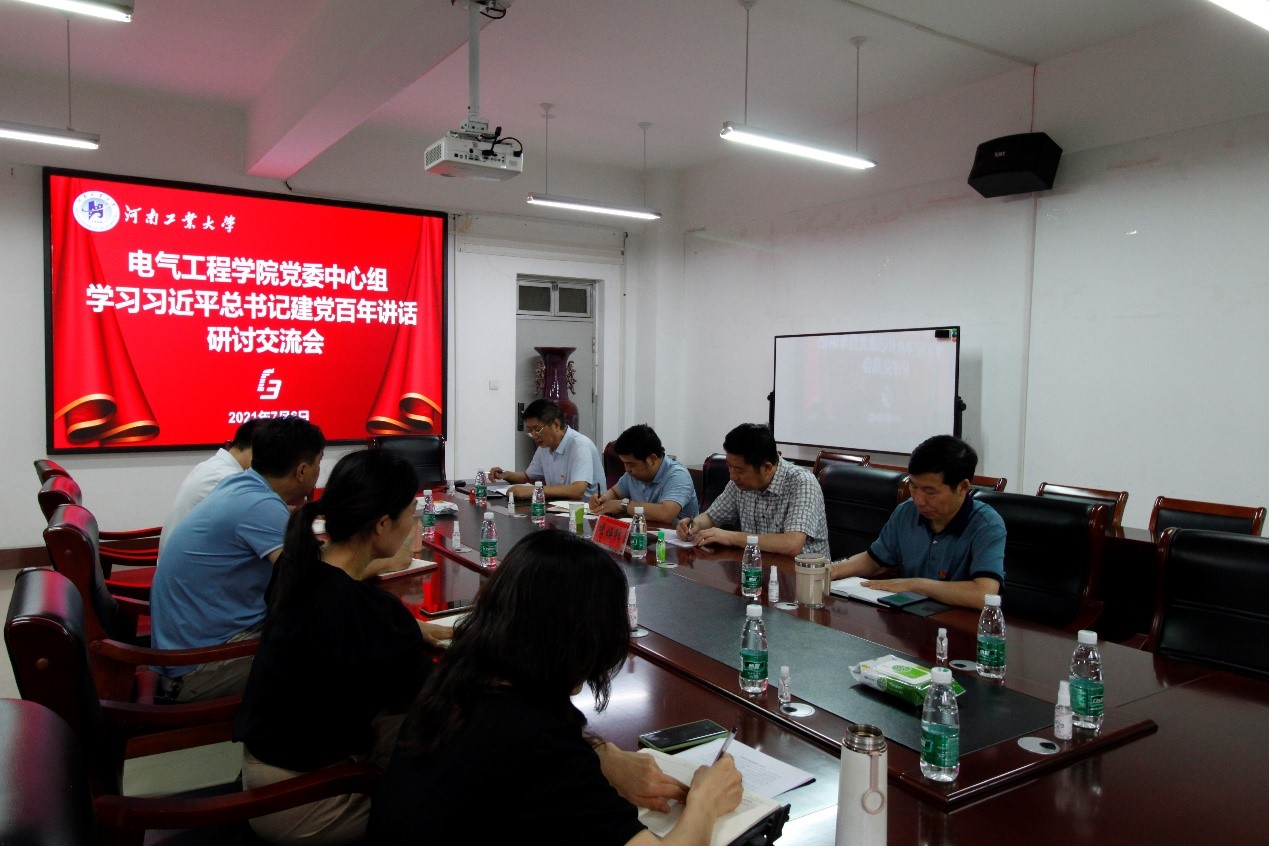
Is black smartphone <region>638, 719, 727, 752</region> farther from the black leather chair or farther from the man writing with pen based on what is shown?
the man writing with pen

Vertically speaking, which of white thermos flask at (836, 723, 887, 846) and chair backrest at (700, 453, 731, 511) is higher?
chair backrest at (700, 453, 731, 511)

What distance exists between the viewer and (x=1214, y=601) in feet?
6.73

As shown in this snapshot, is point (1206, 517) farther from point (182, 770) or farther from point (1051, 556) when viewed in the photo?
point (182, 770)

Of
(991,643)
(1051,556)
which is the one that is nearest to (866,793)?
(991,643)

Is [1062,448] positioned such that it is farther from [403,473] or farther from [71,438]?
[71,438]

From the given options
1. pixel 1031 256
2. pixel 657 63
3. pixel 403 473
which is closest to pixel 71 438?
pixel 657 63

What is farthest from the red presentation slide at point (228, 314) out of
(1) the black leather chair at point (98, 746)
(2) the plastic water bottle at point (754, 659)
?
(2) the plastic water bottle at point (754, 659)

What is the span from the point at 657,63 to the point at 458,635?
14.5 ft

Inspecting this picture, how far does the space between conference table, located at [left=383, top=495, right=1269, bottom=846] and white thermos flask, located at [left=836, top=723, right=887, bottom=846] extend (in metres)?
0.10

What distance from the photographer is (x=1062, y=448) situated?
4.73m

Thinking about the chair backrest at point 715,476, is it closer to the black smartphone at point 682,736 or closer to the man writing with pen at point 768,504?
the man writing with pen at point 768,504

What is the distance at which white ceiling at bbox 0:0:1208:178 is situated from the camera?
402cm

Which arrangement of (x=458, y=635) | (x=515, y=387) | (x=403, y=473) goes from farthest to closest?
(x=515, y=387) < (x=403, y=473) < (x=458, y=635)

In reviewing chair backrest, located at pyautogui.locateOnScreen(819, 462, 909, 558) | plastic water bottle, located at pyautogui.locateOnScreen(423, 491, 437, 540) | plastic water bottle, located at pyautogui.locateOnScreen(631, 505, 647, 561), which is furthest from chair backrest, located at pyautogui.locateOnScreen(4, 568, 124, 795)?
chair backrest, located at pyautogui.locateOnScreen(819, 462, 909, 558)
